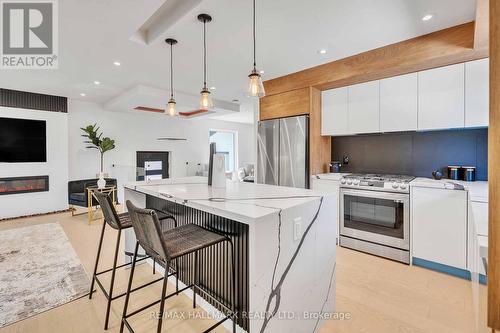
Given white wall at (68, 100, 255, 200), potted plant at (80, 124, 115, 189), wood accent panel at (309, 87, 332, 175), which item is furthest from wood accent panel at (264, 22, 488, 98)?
potted plant at (80, 124, 115, 189)

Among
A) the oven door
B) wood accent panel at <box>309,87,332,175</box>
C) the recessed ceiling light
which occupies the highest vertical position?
the recessed ceiling light

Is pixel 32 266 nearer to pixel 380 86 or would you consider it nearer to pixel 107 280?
pixel 107 280

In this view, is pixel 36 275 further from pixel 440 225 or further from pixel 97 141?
pixel 440 225

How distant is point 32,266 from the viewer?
268cm

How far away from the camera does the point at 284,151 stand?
3.76 metres

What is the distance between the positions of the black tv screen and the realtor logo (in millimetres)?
1732

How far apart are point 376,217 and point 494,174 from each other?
7.73 ft

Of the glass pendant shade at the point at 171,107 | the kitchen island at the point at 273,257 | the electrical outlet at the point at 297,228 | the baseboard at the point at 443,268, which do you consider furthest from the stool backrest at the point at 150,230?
the baseboard at the point at 443,268

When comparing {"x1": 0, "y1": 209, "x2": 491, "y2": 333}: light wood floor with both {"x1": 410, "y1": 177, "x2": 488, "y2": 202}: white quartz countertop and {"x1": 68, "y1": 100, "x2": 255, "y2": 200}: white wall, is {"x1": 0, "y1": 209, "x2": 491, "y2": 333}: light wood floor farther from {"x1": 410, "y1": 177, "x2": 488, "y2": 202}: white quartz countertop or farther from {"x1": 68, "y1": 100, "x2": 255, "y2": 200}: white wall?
{"x1": 68, "y1": 100, "x2": 255, "y2": 200}: white wall

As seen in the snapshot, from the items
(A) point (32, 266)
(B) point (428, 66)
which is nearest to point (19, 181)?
(A) point (32, 266)

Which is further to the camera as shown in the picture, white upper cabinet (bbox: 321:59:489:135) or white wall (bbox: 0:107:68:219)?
white wall (bbox: 0:107:68:219)

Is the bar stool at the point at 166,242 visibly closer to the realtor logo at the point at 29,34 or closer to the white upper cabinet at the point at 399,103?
the realtor logo at the point at 29,34

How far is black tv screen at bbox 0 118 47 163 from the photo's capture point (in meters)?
4.59

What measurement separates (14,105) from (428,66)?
278 inches
